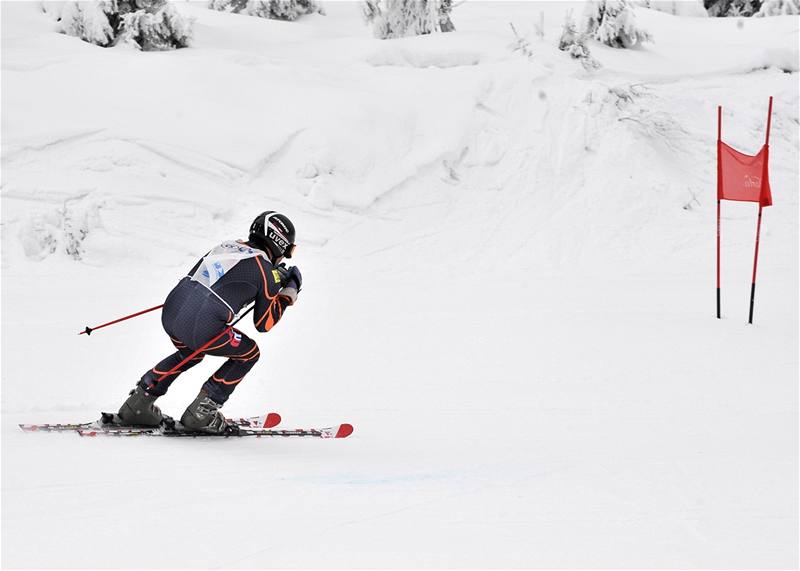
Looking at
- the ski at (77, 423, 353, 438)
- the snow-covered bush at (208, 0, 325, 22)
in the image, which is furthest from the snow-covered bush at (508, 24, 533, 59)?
the ski at (77, 423, 353, 438)

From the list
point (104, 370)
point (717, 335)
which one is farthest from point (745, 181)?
point (104, 370)

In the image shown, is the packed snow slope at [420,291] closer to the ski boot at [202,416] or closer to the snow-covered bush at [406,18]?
the ski boot at [202,416]

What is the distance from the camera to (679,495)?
502 cm

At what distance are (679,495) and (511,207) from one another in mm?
10633

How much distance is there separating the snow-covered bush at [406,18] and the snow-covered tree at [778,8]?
9.54 meters

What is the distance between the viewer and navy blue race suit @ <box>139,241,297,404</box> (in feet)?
18.2

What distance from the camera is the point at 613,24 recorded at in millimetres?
19609

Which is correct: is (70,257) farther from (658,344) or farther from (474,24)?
(474,24)

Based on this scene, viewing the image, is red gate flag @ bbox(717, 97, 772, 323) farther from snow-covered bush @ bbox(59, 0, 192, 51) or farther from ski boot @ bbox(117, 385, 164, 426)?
snow-covered bush @ bbox(59, 0, 192, 51)

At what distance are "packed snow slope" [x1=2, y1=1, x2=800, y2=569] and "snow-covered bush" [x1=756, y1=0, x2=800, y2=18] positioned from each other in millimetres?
1825

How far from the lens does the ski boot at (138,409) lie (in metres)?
5.93

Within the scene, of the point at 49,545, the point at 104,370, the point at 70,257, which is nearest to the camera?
the point at 49,545

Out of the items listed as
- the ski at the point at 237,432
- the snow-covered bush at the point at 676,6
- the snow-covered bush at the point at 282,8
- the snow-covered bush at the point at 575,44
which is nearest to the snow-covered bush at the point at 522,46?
the snow-covered bush at the point at 575,44

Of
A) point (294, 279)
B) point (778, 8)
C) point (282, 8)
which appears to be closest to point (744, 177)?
point (294, 279)
